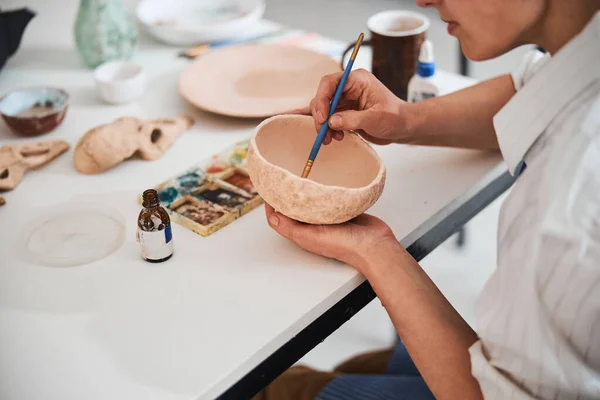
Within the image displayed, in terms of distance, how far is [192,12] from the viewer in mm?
1757

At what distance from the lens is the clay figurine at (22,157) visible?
1166 millimetres

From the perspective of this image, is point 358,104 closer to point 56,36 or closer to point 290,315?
point 290,315

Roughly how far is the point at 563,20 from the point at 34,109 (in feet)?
3.34

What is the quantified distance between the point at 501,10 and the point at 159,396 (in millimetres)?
632

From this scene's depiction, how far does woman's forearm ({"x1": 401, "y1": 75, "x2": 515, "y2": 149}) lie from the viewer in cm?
118

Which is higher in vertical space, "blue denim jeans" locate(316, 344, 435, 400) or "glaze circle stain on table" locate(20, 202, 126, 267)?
"glaze circle stain on table" locate(20, 202, 126, 267)

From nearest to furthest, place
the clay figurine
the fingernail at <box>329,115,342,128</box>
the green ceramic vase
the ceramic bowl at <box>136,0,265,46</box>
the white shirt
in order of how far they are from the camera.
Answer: the white shirt → the fingernail at <box>329,115,342,128</box> → the clay figurine → the green ceramic vase → the ceramic bowl at <box>136,0,265,46</box>

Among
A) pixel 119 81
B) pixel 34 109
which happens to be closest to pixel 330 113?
pixel 119 81

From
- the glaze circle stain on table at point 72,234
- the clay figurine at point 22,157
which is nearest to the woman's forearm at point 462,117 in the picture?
the glaze circle stain on table at point 72,234

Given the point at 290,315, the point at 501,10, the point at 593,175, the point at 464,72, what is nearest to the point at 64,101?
the point at 290,315

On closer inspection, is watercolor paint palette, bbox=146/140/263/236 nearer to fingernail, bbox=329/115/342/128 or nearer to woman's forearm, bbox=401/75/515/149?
fingernail, bbox=329/115/342/128

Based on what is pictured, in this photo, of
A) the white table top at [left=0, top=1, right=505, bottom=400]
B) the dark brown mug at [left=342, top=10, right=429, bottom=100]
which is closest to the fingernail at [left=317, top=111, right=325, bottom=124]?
the white table top at [left=0, top=1, right=505, bottom=400]

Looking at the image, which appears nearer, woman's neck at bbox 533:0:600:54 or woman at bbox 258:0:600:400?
woman at bbox 258:0:600:400

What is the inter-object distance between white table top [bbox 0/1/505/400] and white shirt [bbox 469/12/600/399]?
0.83ft
